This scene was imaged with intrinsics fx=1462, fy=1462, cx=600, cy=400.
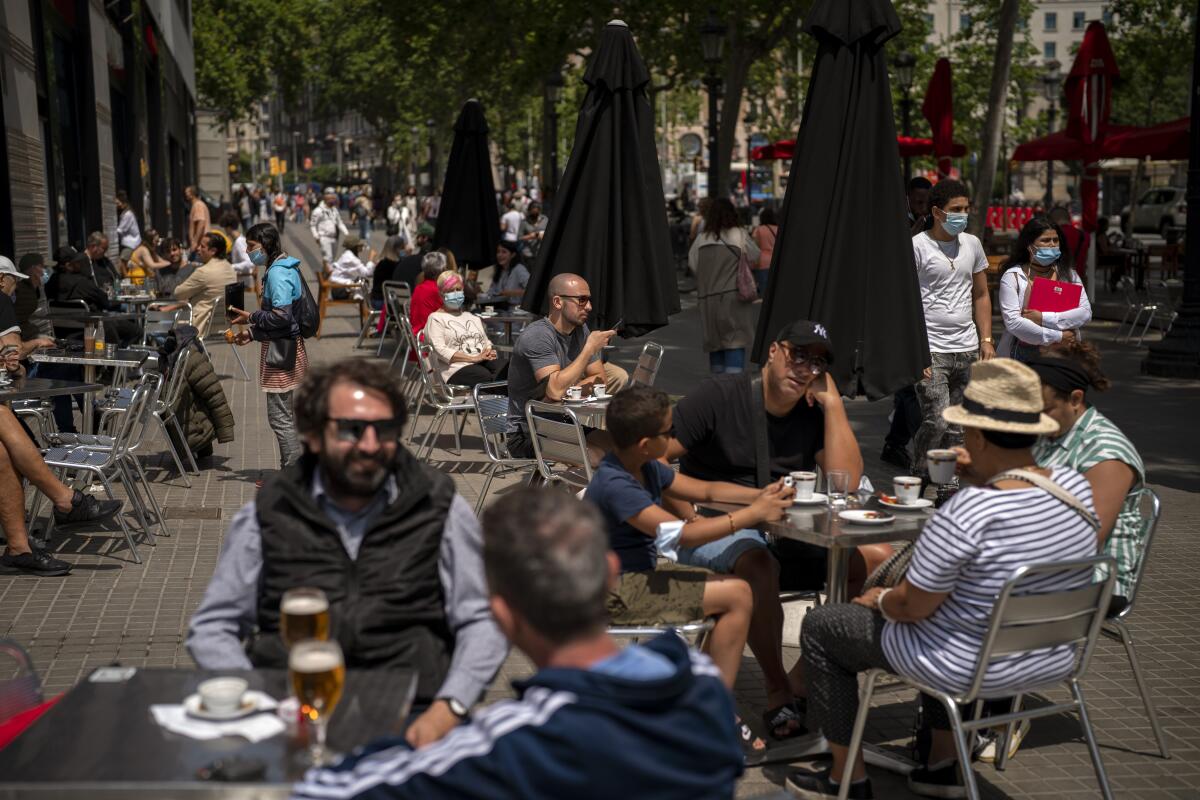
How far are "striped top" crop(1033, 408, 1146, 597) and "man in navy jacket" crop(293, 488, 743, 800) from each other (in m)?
2.83

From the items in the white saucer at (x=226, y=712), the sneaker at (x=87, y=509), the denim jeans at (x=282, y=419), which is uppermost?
the white saucer at (x=226, y=712)

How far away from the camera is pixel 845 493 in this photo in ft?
17.1

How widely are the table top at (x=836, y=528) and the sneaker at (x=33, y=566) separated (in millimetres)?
4359

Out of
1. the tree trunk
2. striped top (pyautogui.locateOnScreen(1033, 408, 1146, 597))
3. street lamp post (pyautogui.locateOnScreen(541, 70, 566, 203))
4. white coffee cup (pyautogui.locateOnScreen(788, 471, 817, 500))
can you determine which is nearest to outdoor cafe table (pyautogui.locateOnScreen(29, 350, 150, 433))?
white coffee cup (pyautogui.locateOnScreen(788, 471, 817, 500))

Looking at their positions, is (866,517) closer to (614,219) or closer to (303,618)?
(303,618)

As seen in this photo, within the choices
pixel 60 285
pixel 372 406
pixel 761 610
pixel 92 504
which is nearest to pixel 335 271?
pixel 60 285

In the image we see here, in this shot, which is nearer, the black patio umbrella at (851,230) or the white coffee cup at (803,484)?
the white coffee cup at (803,484)

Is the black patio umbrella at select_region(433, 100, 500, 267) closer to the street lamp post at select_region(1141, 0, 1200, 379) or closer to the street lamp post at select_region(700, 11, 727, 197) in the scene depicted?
the street lamp post at select_region(1141, 0, 1200, 379)

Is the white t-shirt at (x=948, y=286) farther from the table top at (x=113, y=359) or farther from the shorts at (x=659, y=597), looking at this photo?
the table top at (x=113, y=359)

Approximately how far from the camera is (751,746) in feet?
17.0

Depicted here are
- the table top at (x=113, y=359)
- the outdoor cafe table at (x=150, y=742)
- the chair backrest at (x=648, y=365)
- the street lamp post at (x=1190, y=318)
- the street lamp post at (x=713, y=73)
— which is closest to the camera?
the outdoor cafe table at (x=150, y=742)

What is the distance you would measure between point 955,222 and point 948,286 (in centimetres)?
42

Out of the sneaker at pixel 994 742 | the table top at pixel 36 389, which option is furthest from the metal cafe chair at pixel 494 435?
the sneaker at pixel 994 742

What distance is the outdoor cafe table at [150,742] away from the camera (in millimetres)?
2676
